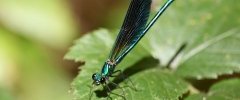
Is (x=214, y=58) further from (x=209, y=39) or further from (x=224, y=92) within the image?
(x=224, y=92)

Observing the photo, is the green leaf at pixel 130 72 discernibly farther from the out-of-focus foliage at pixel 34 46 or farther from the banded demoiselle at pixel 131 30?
the out-of-focus foliage at pixel 34 46

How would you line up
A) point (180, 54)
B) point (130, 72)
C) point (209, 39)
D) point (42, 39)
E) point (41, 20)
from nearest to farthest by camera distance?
point (130, 72)
point (180, 54)
point (209, 39)
point (42, 39)
point (41, 20)

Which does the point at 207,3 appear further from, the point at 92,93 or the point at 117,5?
the point at 117,5

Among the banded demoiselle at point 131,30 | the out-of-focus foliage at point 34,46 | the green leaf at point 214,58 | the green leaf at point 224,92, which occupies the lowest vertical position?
the green leaf at point 224,92

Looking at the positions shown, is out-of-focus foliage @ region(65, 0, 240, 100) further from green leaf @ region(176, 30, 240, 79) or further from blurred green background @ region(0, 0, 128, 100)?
blurred green background @ region(0, 0, 128, 100)

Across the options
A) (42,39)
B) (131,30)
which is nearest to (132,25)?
(131,30)

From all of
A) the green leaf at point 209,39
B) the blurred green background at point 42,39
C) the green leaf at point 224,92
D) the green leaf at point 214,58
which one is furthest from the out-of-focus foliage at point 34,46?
the green leaf at point 224,92
